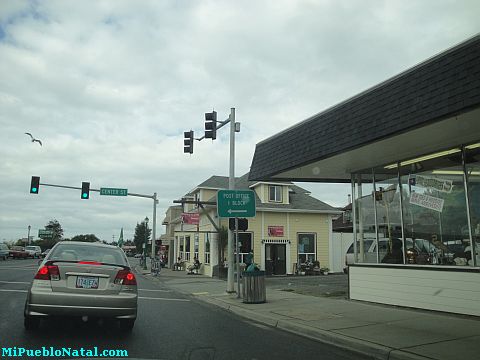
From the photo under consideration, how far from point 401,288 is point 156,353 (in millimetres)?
7425

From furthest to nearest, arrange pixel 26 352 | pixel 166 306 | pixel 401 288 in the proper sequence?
pixel 166 306 → pixel 401 288 → pixel 26 352

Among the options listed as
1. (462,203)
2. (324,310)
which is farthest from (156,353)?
(462,203)

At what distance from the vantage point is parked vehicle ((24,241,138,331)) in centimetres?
730

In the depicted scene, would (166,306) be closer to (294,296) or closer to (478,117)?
(294,296)

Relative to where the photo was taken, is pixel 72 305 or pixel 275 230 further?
pixel 275 230

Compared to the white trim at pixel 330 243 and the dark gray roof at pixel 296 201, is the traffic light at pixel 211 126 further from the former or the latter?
the white trim at pixel 330 243

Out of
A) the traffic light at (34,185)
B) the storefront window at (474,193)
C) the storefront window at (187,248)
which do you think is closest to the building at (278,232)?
the storefront window at (187,248)

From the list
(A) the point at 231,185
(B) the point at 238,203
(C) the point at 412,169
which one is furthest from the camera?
(A) the point at 231,185

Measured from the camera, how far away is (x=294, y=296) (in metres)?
14.6

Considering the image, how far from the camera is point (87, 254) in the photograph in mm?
8352

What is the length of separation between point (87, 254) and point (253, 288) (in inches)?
232

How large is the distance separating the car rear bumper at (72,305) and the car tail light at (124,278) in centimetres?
28

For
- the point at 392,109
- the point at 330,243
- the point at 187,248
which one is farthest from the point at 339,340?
the point at 187,248

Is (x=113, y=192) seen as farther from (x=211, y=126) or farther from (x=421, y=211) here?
(x=421, y=211)
